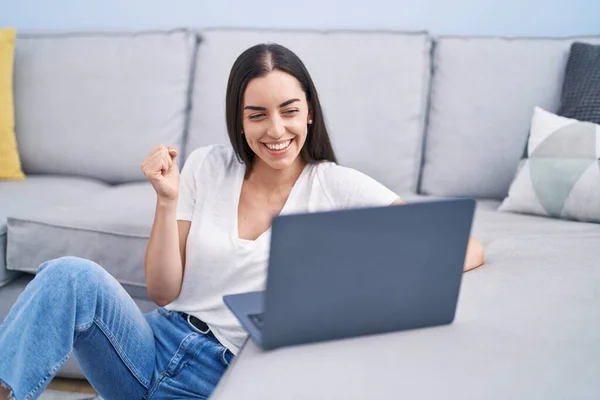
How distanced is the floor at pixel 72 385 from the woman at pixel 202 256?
0.54 meters

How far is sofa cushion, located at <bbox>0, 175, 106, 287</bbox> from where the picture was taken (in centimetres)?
168

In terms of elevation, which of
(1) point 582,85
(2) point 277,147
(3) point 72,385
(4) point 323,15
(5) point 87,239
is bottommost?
(3) point 72,385

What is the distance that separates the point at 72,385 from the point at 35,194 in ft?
1.80

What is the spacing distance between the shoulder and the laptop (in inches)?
14.9

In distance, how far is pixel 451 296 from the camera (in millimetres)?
873

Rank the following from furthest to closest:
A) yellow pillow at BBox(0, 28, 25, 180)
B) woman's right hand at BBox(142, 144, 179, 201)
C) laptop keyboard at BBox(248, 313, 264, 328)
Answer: yellow pillow at BBox(0, 28, 25, 180) → woman's right hand at BBox(142, 144, 179, 201) → laptop keyboard at BBox(248, 313, 264, 328)

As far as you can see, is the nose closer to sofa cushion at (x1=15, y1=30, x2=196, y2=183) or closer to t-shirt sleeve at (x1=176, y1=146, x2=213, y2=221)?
t-shirt sleeve at (x1=176, y1=146, x2=213, y2=221)

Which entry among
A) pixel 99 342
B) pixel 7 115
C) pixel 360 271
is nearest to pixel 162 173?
pixel 99 342

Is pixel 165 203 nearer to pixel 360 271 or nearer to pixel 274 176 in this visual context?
pixel 274 176

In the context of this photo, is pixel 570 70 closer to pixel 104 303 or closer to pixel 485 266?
pixel 485 266

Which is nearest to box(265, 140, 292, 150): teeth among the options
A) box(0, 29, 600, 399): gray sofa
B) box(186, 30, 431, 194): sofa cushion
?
box(0, 29, 600, 399): gray sofa

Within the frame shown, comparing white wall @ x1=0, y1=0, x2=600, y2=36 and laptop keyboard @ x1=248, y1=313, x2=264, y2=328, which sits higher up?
white wall @ x1=0, y1=0, x2=600, y2=36

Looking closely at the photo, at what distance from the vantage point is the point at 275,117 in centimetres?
121

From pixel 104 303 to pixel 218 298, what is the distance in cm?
20
